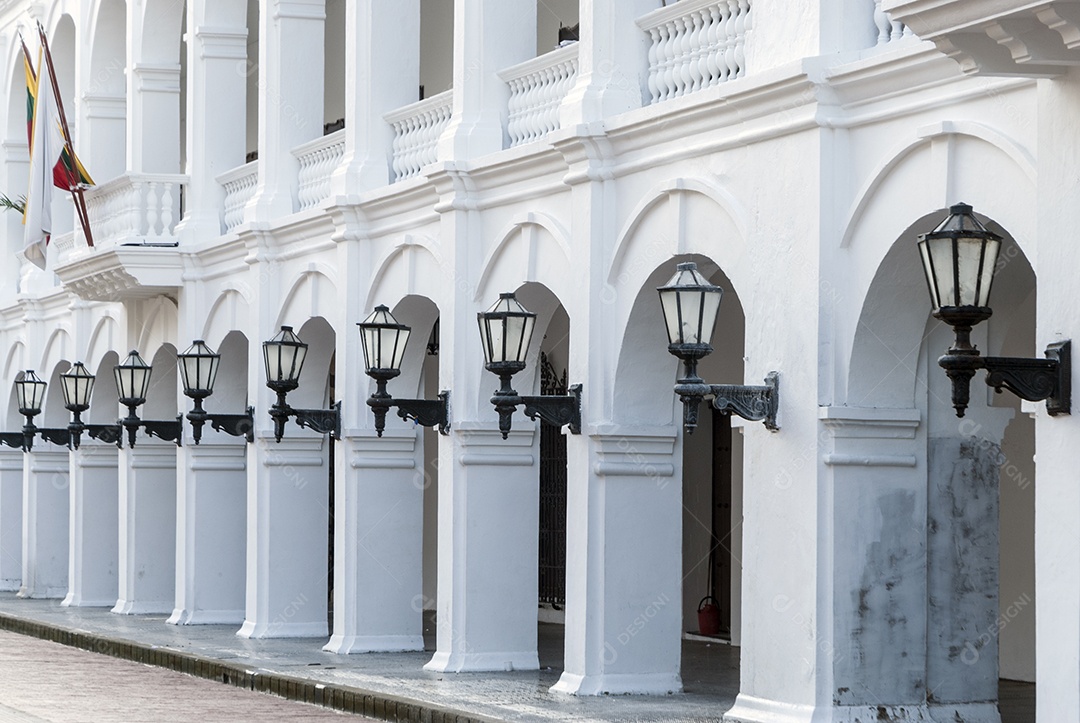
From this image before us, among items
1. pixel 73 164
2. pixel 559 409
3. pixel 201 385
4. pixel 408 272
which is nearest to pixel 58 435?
pixel 73 164

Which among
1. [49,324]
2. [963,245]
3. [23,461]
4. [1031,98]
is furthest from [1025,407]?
[23,461]

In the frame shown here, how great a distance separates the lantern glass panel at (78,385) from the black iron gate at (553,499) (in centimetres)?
539

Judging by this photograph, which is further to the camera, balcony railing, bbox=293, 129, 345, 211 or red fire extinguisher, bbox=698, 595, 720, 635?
red fire extinguisher, bbox=698, 595, 720, 635

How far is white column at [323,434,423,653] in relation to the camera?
1617cm

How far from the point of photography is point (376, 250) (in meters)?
16.3

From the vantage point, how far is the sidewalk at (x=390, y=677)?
39.1ft

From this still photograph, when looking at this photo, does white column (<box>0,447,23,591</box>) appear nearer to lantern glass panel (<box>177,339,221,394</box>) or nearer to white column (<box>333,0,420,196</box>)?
lantern glass panel (<box>177,339,221,394</box>)

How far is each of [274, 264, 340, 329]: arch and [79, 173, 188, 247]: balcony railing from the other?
295 cm

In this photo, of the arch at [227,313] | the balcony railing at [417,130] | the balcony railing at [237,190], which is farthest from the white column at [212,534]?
the balcony railing at [417,130]

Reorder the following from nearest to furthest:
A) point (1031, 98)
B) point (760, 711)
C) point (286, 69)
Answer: point (1031, 98), point (760, 711), point (286, 69)

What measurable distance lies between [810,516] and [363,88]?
296 inches

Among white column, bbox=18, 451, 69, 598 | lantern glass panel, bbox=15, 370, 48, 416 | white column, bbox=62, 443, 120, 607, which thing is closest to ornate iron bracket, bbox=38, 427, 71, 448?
lantern glass panel, bbox=15, 370, 48, 416

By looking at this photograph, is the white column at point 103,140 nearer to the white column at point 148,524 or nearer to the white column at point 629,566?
the white column at point 148,524

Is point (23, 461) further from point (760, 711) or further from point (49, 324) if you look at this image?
point (760, 711)
